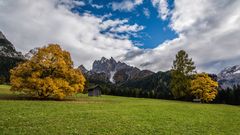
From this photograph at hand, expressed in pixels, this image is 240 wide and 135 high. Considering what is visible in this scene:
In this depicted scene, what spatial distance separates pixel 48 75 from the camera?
4675 cm

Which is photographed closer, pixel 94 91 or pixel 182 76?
pixel 182 76

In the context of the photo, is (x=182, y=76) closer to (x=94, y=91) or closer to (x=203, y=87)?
(x=203, y=87)

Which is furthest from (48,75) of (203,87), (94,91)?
(203,87)

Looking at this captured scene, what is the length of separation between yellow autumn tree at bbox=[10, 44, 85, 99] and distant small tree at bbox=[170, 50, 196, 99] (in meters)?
39.0

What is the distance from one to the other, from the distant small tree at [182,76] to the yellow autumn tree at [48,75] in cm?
3895

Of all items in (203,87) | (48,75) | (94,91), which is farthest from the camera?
(94,91)

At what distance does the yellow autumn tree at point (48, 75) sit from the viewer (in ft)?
142

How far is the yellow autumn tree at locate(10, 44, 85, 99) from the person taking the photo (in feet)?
142

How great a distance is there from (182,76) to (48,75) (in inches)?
1883

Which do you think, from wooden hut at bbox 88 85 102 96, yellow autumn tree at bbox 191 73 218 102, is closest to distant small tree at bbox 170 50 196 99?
yellow autumn tree at bbox 191 73 218 102

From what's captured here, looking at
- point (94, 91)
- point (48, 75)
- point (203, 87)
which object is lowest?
point (94, 91)

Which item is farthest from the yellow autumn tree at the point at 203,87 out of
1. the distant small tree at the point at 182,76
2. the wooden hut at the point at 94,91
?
the wooden hut at the point at 94,91

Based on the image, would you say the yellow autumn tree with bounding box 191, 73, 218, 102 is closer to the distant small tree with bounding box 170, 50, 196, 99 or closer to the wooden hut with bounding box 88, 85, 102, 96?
the distant small tree with bounding box 170, 50, 196, 99

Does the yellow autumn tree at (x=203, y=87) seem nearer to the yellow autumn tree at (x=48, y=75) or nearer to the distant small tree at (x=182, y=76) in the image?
the distant small tree at (x=182, y=76)
